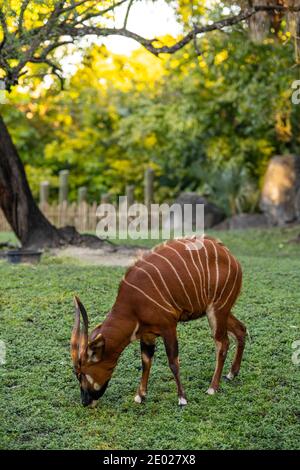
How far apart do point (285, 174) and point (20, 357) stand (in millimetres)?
12065

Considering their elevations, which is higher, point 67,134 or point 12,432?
point 67,134

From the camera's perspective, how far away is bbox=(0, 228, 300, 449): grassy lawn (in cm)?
518

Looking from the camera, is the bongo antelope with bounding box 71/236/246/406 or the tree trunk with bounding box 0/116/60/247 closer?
the bongo antelope with bounding box 71/236/246/406

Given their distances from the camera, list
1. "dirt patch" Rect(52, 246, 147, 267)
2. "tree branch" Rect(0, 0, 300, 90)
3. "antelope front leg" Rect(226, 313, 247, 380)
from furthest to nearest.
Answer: "dirt patch" Rect(52, 246, 147, 267) < "tree branch" Rect(0, 0, 300, 90) < "antelope front leg" Rect(226, 313, 247, 380)

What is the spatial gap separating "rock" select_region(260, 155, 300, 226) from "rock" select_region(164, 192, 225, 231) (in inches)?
60.3

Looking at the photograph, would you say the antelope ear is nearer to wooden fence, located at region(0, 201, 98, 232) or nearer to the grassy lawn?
the grassy lawn

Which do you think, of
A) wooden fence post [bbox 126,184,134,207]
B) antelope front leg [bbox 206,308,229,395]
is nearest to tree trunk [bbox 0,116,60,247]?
antelope front leg [bbox 206,308,229,395]

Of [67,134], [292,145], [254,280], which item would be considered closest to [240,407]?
[254,280]

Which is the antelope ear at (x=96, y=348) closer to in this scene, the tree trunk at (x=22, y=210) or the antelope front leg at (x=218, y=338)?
the antelope front leg at (x=218, y=338)

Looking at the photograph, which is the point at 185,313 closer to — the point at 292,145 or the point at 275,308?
the point at 275,308

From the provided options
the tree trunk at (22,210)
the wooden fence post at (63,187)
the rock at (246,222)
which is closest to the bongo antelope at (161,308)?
the tree trunk at (22,210)

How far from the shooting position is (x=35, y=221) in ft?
39.6

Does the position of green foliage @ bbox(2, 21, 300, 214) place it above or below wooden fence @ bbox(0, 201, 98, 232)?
above

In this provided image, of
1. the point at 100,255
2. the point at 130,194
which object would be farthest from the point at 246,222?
the point at 100,255
